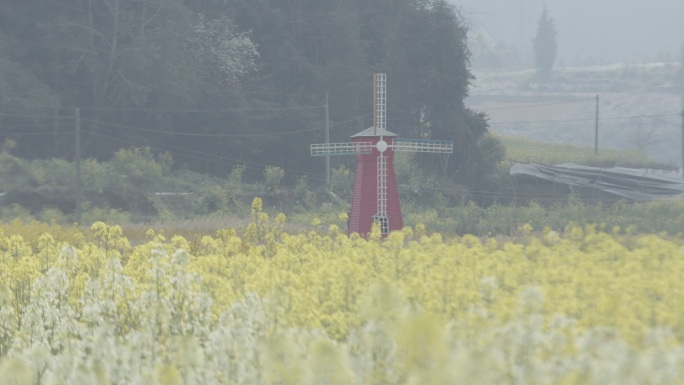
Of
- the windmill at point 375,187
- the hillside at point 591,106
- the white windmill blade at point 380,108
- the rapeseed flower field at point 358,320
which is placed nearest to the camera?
the rapeseed flower field at point 358,320

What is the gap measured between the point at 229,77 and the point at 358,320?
3735 cm

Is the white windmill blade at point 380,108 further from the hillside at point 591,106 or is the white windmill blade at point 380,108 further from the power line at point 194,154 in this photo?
the hillside at point 591,106

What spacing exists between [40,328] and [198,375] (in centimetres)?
358

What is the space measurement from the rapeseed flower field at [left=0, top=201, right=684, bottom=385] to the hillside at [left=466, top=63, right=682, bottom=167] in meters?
74.1

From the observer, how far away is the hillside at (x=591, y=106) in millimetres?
107062

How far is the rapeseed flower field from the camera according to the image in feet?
20.1

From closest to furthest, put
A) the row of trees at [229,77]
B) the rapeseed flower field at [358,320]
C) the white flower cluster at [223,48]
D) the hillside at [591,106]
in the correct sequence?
the rapeseed flower field at [358,320], the row of trees at [229,77], the white flower cluster at [223,48], the hillside at [591,106]

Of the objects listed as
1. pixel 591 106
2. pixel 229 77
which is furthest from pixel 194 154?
pixel 591 106

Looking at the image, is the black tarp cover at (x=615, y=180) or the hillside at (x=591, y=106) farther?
the hillside at (x=591, y=106)

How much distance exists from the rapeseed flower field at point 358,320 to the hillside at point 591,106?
74.1 metres

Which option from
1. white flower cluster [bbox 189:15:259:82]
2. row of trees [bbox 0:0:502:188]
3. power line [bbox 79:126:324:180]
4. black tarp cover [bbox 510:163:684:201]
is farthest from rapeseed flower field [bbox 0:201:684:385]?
white flower cluster [bbox 189:15:259:82]

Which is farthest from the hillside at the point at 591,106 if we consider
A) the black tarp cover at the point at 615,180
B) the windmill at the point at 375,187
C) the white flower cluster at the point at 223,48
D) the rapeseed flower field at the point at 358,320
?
the rapeseed flower field at the point at 358,320

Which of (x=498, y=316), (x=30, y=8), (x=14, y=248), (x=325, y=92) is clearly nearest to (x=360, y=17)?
(x=325, y=92)

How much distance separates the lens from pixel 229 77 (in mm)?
46125
